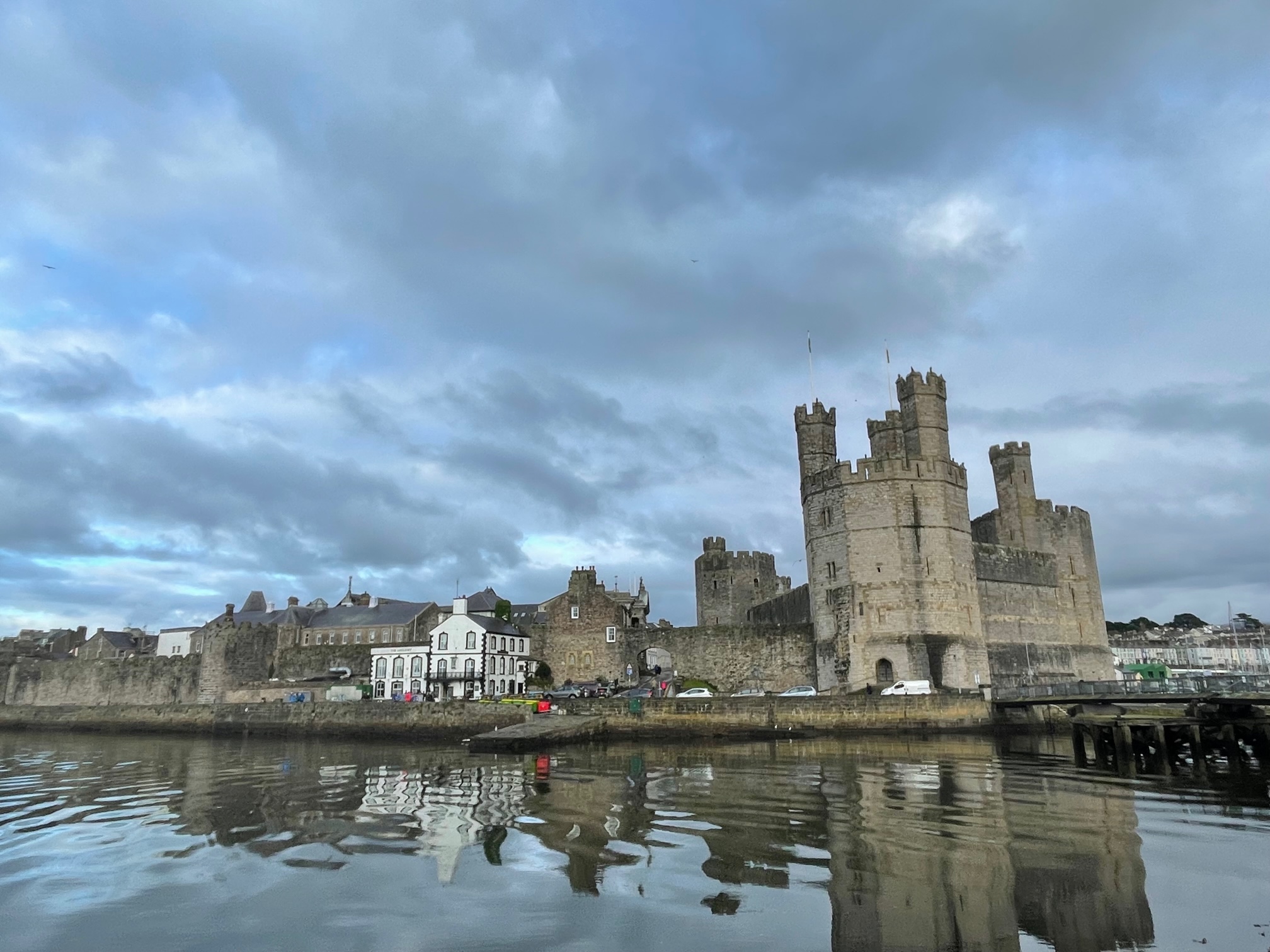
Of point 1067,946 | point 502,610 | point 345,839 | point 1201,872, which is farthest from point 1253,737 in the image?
point 502,610

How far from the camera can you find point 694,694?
30844 millimetres

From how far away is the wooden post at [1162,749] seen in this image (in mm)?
19242

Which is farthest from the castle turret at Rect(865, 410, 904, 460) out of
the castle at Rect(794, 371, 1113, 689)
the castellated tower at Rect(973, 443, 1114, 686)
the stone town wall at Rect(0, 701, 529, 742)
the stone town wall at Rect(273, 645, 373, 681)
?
the stone town wall at Rect(273, 645, 373, 681)

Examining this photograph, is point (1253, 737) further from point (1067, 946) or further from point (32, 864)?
point (32, 864)

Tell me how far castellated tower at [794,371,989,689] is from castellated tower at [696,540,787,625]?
1750cm

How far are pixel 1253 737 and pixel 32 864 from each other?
2554 centimetres

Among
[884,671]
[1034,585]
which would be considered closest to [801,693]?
[884,671]

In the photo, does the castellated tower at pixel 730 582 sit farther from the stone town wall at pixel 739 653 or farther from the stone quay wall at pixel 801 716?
the stone quay wall at pixel 801 716

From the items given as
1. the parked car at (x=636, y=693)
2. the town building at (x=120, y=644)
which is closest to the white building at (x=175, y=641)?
the town building at (x=120, y=644)

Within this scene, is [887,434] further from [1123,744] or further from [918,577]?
[1123,744]

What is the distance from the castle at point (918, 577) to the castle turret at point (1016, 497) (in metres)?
1.51

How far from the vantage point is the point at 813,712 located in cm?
2783

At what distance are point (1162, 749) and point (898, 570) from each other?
13.7m

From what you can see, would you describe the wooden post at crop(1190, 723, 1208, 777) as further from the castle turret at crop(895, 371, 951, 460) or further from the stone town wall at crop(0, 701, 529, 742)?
the stone town wall at crop(0, 701, 529, 742)
